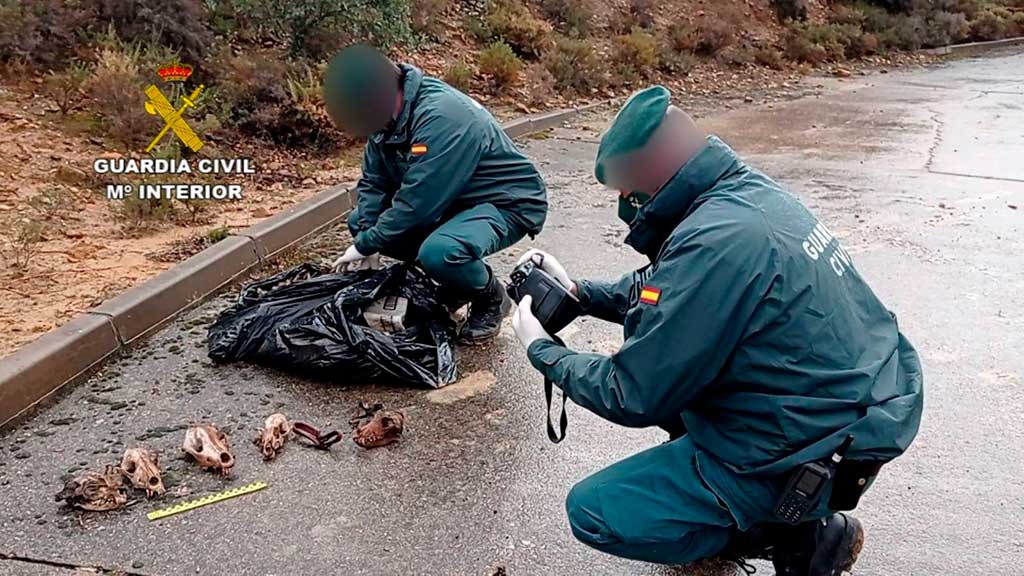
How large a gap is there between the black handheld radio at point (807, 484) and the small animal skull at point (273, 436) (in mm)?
2000

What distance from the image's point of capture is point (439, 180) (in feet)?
14.1

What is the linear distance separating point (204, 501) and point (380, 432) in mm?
712

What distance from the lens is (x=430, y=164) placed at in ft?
14.0

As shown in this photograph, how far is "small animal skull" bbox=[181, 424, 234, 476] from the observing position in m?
3.45

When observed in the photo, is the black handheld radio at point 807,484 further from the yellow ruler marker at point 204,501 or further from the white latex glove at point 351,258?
the white latex glove at point 351,258

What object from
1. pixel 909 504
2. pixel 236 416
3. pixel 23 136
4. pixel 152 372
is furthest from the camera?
pixel 23 136

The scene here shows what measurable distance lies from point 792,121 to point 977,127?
2.24 meters

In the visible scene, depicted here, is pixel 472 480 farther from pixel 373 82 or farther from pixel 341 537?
pixel 373 82

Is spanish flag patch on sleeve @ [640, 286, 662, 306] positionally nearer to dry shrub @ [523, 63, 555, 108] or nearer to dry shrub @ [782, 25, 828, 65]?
dry shrub @ [523, 63, 555, 108]

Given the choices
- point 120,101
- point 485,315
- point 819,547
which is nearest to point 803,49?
point 120,101

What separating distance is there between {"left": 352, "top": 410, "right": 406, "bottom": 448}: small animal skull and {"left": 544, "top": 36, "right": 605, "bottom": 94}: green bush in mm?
8885

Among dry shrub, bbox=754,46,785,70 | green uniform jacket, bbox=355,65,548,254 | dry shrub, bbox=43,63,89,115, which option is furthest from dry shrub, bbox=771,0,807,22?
green uniform jacket, bbox=355,65,548,254

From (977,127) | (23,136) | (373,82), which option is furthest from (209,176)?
(977,127)

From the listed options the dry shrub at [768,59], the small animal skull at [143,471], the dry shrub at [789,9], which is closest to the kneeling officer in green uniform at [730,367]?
the small animal skull at [143,471]
